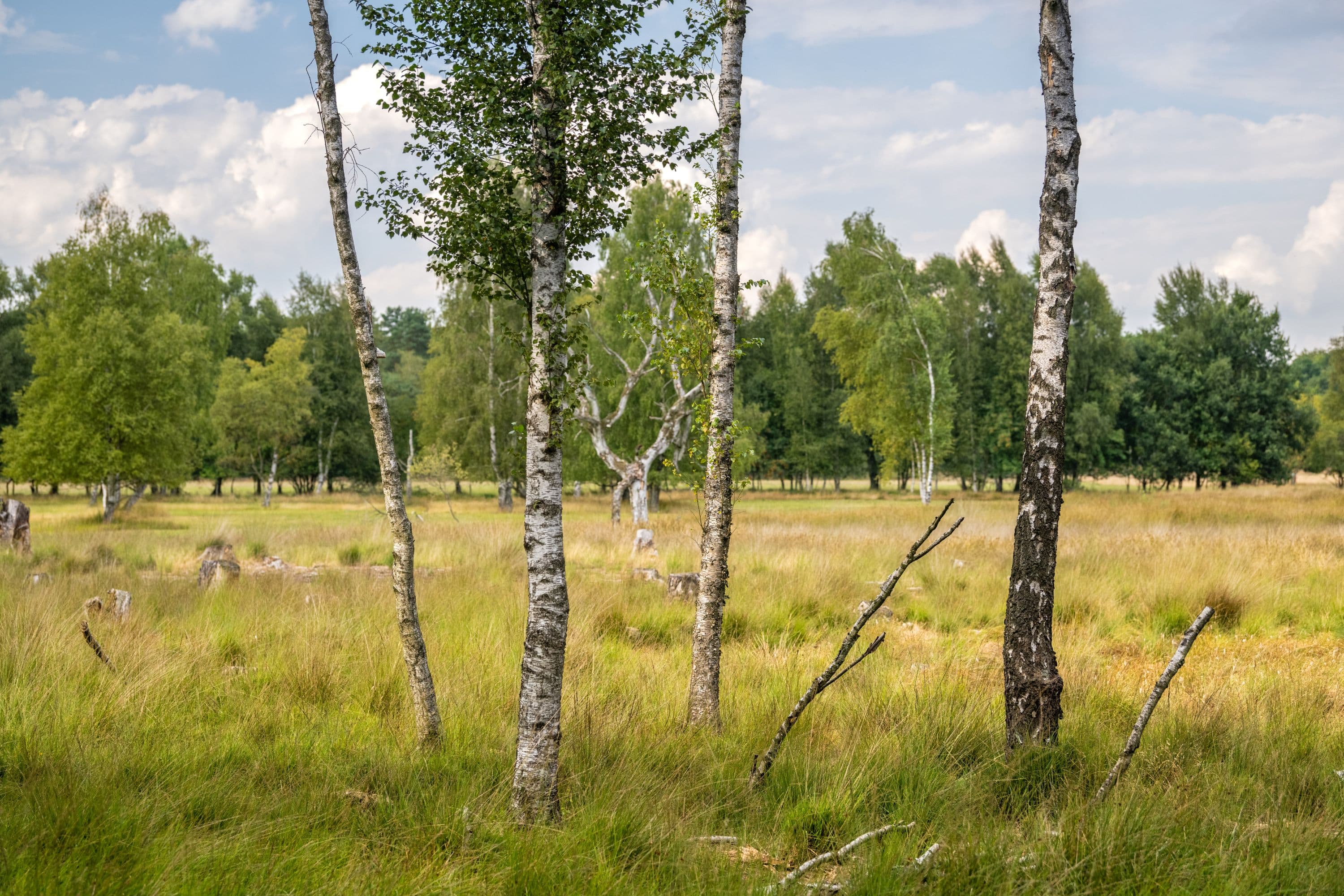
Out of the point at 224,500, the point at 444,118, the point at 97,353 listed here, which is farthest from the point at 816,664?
the point at 224,500

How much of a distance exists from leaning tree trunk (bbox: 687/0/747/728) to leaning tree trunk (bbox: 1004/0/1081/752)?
175 cm

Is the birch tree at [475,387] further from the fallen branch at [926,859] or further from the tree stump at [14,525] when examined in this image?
the fallen branch at [926,859]

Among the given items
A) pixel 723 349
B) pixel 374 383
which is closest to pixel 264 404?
pixel 374 383

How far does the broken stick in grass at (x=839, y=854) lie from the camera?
2.83 metres

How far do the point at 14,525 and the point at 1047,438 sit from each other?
16788 mm

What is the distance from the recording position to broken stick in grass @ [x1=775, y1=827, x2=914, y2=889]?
9.30 ft

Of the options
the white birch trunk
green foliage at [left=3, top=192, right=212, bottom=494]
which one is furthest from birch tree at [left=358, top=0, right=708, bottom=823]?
green foliage at [left=3, top=192, right=212, bottom=494]

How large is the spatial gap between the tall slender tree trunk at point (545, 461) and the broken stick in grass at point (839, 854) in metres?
1.14

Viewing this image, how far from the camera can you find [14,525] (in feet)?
46.8

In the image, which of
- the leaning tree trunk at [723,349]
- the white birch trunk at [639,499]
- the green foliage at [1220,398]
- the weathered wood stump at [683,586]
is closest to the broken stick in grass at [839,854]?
the leaning tree trunk at [723,349]

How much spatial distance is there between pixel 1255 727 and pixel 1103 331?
49177 millimetres

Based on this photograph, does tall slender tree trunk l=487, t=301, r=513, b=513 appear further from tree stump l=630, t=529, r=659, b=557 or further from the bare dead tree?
tree stump l=630, t=529, r=659, b=557

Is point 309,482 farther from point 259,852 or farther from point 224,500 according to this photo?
point 259,852

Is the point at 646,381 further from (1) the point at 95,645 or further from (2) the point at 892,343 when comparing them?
(1) the point at 95,645
